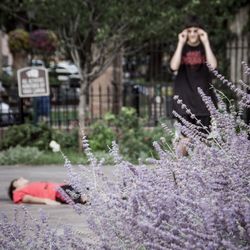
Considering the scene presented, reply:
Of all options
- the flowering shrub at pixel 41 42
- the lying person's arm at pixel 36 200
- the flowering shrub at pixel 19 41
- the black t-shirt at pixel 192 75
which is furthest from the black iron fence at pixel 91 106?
the flowering shrub at pixel 19 41

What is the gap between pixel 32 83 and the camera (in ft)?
36.6

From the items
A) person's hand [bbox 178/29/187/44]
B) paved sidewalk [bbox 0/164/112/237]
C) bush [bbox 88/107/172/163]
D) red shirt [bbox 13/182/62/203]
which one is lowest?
paved sidewalk [bbox 0/164/112/237]

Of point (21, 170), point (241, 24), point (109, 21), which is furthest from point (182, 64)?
point (241, 24)

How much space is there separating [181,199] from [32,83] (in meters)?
9.13

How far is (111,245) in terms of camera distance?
2.42 metres

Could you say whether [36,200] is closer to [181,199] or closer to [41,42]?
[181,199]

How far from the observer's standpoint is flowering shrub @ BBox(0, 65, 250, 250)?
2096 mm

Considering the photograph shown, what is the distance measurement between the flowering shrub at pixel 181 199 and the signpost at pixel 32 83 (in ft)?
27.8

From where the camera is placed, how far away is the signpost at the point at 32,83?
11086 mm

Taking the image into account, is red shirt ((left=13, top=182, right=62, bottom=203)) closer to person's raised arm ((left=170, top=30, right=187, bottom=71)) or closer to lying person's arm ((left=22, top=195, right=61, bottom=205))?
lying person's arm ((left=22, top=195, right=61, bottom=205))

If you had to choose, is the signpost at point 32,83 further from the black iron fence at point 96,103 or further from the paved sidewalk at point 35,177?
the paved sidewalk at point 35,177

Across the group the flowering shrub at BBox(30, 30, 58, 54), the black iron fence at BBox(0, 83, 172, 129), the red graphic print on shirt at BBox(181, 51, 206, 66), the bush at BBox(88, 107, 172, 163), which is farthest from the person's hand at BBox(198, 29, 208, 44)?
the flowering shrub at BBox(30, 30, 58, 54)

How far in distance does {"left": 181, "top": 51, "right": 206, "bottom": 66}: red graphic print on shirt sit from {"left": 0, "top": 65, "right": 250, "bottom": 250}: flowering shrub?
408cm

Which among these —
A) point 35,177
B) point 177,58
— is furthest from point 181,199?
point 35,177
